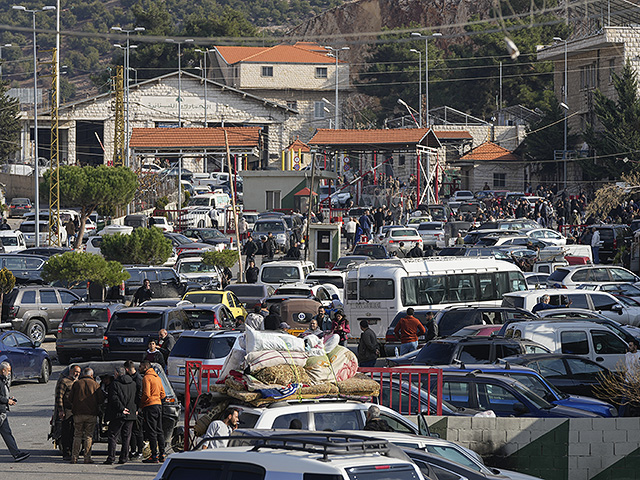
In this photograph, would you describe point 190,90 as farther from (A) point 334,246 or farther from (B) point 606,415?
(B) point 606,415

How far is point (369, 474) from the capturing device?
21.0 ft

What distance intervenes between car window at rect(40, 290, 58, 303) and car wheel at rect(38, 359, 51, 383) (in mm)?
6297

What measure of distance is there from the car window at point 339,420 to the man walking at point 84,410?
5472 millimetres

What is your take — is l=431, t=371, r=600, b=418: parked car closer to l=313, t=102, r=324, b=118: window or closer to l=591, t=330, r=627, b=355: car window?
l=591, t=330, r=627, b=355: car window

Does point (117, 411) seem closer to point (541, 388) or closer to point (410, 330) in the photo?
point (541, 388)

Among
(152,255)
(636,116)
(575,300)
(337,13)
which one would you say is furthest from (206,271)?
(337,13)

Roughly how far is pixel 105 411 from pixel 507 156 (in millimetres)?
63321

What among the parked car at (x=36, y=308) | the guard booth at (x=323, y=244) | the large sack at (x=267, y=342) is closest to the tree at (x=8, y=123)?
the guard booth at (x=323, y=244)

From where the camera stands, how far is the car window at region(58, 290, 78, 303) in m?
28.4

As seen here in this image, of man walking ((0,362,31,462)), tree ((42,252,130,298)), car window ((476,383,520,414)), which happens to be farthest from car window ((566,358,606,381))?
tree ((42,252,130,298))

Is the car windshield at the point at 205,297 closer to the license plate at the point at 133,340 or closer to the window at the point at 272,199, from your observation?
the license plate at the point at 133,340

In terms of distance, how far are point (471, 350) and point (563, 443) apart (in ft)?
13.7

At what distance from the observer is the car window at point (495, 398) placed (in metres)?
13.5

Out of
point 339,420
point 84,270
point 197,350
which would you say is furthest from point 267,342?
point 84,270
